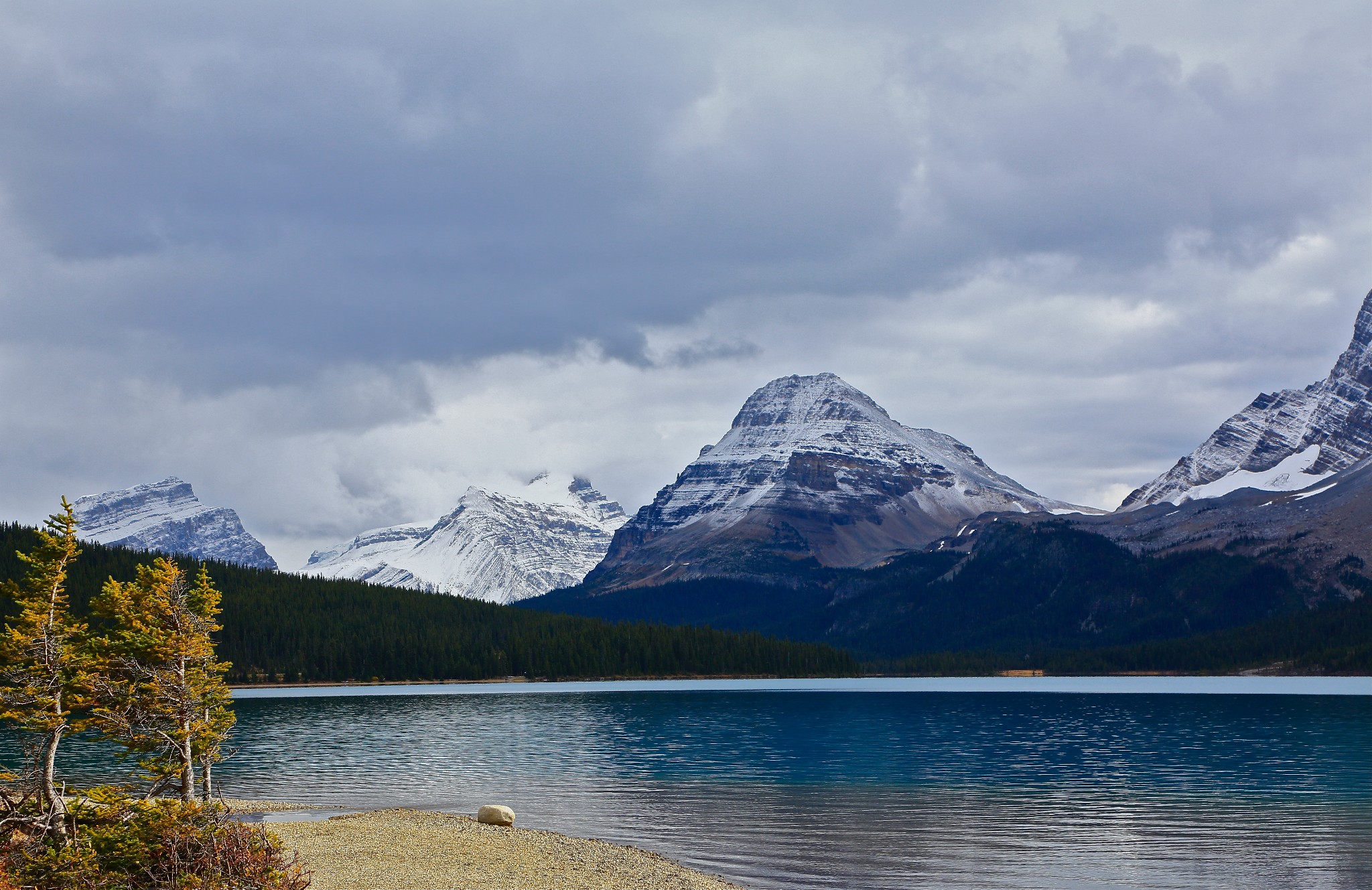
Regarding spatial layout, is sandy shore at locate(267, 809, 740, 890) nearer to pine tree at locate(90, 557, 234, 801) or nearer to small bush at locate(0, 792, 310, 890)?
pine tree at locate(90, 557, 234, 801)

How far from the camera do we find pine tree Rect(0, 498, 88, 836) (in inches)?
1302

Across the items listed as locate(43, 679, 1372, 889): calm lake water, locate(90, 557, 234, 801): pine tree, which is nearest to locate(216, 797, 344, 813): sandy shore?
locate(43, 679, 1372, 889): calm lake water

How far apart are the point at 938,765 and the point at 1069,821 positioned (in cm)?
3026

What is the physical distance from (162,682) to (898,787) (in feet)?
167

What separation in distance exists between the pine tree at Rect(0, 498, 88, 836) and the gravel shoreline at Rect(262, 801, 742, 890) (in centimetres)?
1033

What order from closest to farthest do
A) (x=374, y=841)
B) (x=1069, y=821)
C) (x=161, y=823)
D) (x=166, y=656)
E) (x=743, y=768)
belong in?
(x=161, y=823)
(x=166, y=656)
(x=374, y=841)
(x=1069, y=821)
(x=743, y=768)

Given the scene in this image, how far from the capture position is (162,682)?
40.4 metres

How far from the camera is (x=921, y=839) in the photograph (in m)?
55.9

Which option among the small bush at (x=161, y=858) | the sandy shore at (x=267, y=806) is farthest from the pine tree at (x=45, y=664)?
the sandy shore at (x=267, y=806)

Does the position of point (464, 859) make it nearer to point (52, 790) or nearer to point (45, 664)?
point (52, 790)

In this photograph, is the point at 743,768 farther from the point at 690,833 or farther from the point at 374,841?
the point at 374,841

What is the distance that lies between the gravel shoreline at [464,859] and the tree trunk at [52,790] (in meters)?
9.72

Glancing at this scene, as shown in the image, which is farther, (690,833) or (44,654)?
(690,833)

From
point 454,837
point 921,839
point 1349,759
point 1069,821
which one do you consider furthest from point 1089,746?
→ point 454,837
